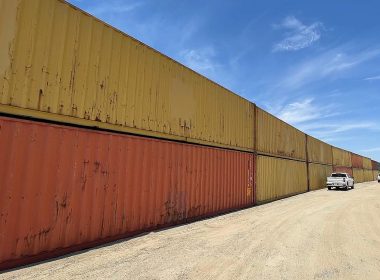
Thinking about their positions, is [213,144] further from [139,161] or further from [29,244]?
[29,244]

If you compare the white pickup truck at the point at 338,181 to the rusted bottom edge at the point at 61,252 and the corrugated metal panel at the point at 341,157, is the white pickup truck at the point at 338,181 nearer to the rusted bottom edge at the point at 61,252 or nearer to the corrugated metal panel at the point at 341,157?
the corrugated metal panel at the point at 341,157

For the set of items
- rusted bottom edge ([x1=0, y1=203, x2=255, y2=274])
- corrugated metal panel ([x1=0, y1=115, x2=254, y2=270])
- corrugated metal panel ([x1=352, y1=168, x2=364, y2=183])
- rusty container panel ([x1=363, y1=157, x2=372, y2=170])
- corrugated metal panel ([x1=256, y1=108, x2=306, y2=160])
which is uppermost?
rusty container panel ([x1=363, y1=157, x2=372, y2=170])

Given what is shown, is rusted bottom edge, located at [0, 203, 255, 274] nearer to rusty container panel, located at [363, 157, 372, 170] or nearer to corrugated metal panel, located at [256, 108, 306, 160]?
corrugated metal panel, located at [256, 108, 306, 160]

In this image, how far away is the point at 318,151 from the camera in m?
34.8

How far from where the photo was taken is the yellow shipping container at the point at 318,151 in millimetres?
31555

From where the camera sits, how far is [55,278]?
218 inches

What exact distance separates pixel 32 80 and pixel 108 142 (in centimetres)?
240

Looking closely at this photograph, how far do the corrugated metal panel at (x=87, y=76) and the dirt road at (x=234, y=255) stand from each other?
305 cm

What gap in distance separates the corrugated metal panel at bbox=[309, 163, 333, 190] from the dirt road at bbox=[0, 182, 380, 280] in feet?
68.6

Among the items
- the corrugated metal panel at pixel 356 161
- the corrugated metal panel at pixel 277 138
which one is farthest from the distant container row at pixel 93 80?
the corrugated metal panel at pixel 356 161

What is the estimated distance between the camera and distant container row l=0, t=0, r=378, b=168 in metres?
6.41

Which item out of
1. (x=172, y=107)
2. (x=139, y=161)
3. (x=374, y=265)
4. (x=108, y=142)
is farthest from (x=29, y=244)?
(x=374, y=265)

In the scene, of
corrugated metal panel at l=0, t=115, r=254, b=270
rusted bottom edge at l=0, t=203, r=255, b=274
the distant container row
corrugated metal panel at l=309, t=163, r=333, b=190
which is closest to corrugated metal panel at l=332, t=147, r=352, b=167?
corrugated metal panel at l=309, t=163, r=333, b=190

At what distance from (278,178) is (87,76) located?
55.9ft
